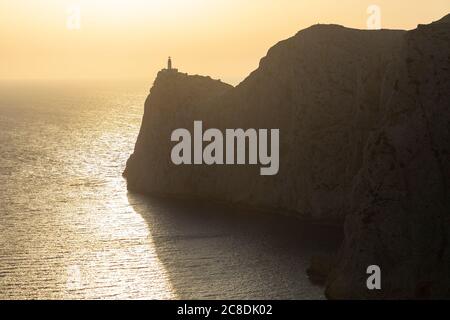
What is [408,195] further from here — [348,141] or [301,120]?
[301,120]

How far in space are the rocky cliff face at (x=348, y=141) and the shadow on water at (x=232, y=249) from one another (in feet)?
18.9

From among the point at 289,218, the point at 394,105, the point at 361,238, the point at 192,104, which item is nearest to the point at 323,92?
the point at 289,218

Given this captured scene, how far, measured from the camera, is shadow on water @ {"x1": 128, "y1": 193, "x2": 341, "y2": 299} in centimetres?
7838

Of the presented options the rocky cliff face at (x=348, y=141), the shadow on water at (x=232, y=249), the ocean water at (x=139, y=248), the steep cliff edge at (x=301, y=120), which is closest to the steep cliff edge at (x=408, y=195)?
the rocky cliff face at (x=348, y=141)

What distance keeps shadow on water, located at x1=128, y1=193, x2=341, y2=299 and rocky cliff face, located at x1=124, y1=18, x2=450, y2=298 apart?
5750 mm

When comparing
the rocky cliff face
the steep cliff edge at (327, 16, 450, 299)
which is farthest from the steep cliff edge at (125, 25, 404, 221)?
the steep cliff edge at (327, 16, 450, 299)

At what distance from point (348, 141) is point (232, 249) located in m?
28.6

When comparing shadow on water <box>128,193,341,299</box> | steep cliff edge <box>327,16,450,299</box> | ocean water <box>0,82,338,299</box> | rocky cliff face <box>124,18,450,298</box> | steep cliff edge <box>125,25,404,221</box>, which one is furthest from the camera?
steep cliff edge <box>125,25,404,221</box>

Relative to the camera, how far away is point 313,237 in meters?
100

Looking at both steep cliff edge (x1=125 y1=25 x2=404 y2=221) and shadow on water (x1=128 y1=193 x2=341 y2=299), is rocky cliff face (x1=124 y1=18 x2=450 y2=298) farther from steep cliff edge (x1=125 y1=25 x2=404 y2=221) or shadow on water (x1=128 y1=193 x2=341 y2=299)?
shadow on water (x1=128 y1=193 x2=341 y2=299)

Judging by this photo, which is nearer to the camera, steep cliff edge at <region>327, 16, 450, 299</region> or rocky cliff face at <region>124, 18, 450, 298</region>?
steep cliff edge at <region>327, 16, 450, 299</region>

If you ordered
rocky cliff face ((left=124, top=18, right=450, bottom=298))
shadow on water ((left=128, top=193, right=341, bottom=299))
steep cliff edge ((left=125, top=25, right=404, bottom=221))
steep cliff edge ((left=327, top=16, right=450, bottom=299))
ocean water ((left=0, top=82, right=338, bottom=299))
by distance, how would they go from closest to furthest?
steep cliff edge ((left=327, top=16, right=450, bottom=299))
rocky cliff face ((left=124, top=18, right=450, bottom=298))
shadow on water ((left=128, top=193, right=341, bottom=299))
ocean water ((left=0, top=82, right=338, bottom=299))
steep cliff edge ((left=125, top=25, right=404, bottom=221))

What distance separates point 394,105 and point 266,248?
27439 mm

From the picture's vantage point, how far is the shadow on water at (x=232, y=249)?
78375 millimetres
